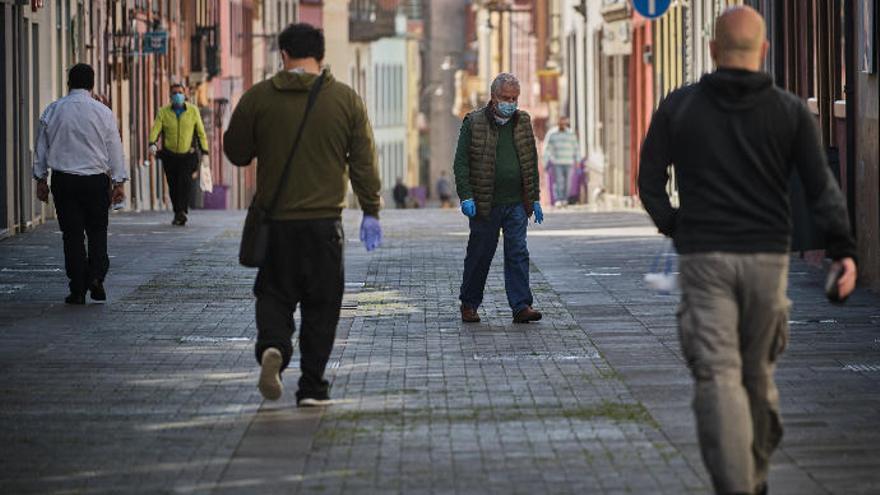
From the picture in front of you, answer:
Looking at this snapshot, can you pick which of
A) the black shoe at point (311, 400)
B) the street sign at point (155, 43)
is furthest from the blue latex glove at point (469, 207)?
the street sign at point (155, 43)

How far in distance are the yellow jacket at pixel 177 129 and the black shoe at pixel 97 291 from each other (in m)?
12.2

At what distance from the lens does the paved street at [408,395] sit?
981cm

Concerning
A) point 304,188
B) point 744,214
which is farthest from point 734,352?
point 304,188

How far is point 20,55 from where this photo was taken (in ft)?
93.0

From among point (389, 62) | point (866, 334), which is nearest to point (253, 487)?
point (866, 334)

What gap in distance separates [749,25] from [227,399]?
14.4ft

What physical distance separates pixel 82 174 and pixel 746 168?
9.97 meters

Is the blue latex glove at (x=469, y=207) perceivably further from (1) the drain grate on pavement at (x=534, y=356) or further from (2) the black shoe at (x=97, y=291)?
(2) the black shoe at (x=97, y=291)

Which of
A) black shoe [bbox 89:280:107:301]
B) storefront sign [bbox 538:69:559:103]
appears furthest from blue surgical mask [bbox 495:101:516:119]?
storefront sign [bbox 538:69:559:103]

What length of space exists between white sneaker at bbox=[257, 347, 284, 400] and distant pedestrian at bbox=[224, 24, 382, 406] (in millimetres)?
120

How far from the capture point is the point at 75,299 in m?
18.0

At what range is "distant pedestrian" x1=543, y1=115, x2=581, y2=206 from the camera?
48031 mm

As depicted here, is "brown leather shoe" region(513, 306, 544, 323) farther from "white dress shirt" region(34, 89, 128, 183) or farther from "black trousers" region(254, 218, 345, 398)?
"black trousers" region(254, 218, 345, 398)

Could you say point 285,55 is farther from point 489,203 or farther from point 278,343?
point 489,203
